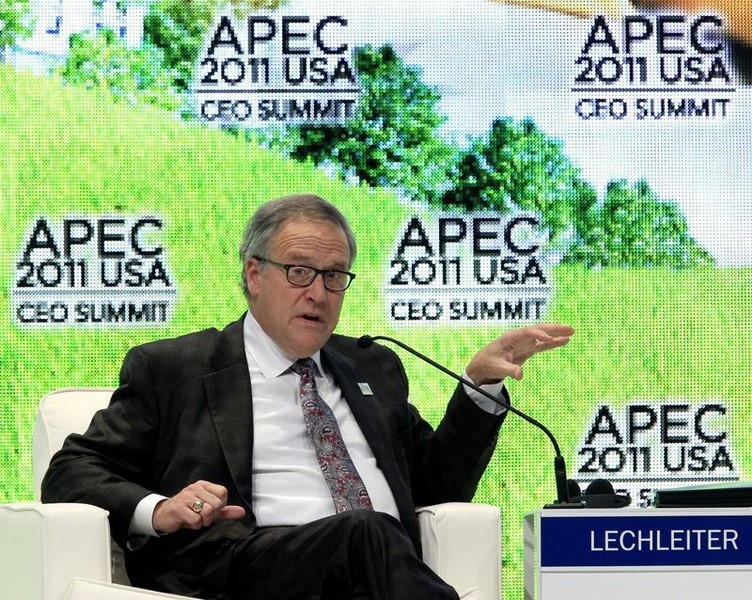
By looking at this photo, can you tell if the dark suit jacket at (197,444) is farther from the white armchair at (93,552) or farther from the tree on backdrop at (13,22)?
the tree on backdrop at (13,22)

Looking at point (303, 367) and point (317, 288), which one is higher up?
point (317, 288)

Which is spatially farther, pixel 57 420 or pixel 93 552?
pixel 57 420

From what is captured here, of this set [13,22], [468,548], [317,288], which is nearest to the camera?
[468,548]

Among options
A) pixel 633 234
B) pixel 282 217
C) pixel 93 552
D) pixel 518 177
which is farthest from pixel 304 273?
pixel 633 234

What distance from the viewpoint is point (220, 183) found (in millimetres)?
4449

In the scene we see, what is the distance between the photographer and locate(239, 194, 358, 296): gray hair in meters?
3.38

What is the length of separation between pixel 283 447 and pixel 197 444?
22 centimetres

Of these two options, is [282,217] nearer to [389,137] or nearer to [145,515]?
[145,515]

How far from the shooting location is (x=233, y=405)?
3197 mm

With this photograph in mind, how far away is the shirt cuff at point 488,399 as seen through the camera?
3242 millimetres

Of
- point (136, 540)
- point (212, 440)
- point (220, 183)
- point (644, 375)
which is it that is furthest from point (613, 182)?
point (136, 540)

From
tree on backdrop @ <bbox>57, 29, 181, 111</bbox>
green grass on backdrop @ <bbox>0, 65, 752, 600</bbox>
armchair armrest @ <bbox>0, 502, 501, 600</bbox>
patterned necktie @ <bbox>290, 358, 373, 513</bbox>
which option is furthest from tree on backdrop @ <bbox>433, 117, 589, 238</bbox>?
armchair armrest @ <bbox>0, 502, 501, 600</bbox>

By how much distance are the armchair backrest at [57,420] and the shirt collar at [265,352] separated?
1.63 ft

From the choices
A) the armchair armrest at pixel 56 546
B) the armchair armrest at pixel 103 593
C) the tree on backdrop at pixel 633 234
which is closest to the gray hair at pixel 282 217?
the armchair armrest at pixel 56 546
